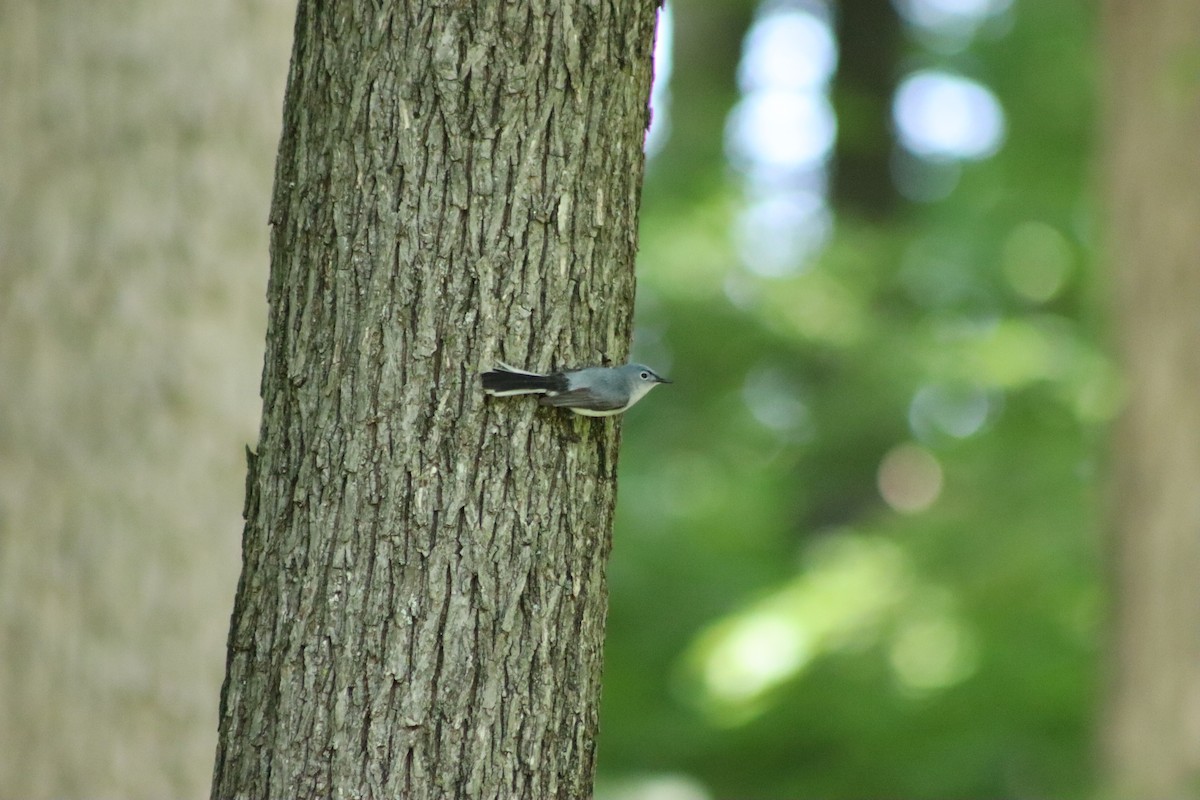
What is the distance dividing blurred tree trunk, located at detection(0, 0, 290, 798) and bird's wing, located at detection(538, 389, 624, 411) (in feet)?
8.43

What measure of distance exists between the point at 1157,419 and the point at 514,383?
4.35 m

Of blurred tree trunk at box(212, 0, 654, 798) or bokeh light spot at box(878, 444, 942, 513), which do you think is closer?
blurred tree trunk at box(212, 0, 654, 798)

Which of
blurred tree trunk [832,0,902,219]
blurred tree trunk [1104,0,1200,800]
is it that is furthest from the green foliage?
blurred tree trunk [832,0,902,219]

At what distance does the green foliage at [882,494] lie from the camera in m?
6.52

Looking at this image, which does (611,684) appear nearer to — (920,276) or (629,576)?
(629,576)

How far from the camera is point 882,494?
9891mm

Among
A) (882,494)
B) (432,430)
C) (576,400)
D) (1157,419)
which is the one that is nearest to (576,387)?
(576,400)

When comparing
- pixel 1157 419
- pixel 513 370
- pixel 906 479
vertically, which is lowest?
pixel 513 370

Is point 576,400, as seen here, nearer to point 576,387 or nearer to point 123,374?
point 576,387

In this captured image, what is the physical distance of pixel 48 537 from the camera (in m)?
4.39

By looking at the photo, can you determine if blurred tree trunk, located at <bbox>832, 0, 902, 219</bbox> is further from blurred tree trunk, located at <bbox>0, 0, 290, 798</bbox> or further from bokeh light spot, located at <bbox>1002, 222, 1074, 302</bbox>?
blurred tree trunk, located at <bbox>0, 0, 290, 798</bbox>

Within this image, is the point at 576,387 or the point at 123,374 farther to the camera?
the point at 123,374

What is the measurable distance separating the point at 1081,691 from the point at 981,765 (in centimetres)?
99

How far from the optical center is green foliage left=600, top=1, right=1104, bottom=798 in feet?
21.4
